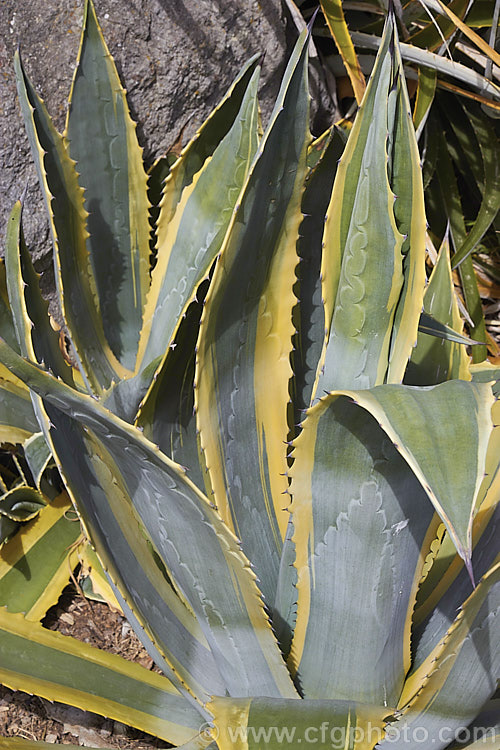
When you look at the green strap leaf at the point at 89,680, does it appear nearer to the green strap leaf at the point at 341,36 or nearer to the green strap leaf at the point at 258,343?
the green strap leaf at the point at 258,343

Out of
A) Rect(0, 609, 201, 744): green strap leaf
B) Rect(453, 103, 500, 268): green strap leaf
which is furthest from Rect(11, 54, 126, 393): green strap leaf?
Rect(453, 103, 500, 268): green strap leaf

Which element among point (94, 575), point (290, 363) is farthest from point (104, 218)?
point (94, 575)

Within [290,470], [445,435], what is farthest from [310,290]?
[445,435]

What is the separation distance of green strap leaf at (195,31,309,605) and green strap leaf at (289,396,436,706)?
11 cm

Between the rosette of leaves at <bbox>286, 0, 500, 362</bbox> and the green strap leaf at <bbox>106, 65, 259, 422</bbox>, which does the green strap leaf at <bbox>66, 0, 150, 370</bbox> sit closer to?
the green strap leaf at <bbox>106, 65, 259, 422</bbox>

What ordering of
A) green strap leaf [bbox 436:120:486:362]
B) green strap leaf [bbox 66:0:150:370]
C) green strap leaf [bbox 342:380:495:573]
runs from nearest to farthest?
green strap leaf [bbox 342:380:495:573] < green strap leaf [bbox 66:0:150:370] < green strap leaf [bbox 436:120:486:362]

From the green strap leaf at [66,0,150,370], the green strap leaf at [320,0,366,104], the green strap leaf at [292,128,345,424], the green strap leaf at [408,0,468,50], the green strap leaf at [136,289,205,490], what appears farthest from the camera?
the green strap leaf at [408,0,468,50]

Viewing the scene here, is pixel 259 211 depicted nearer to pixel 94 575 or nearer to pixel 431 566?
pixel 431 566

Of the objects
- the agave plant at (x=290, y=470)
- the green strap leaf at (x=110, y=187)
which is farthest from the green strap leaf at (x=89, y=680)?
the green strap leaf at (x=110, y=187)

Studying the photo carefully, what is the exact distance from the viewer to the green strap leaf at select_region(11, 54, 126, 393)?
919mm

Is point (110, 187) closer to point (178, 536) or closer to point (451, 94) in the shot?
point (178, 536)

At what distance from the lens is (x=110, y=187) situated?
1.11 metres

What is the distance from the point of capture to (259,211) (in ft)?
2.28

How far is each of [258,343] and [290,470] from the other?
7.2 inches
